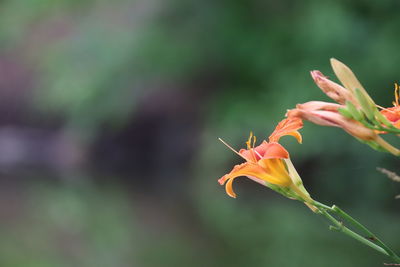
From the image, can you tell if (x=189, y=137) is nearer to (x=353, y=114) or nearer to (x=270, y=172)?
(x=270, y=172)

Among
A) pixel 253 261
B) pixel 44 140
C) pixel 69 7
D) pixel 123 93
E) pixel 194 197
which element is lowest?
pixel 253 261

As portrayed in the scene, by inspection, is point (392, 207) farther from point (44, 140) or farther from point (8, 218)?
point (44, 140)

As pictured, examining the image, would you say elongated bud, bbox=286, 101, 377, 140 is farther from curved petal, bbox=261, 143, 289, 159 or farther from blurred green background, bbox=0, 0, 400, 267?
blurred green background, bbox=0, 0, 400, 267

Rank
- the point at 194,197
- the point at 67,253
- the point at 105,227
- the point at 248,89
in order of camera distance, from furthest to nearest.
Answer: the point at 248,89, the point at 194,197, the point at 105,227, the point at 67,253

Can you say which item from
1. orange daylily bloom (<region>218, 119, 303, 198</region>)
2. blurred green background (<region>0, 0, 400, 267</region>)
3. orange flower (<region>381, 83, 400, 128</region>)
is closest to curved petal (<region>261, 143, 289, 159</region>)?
orange daylily bloom (<region>218, 119, 303, 198</region>)

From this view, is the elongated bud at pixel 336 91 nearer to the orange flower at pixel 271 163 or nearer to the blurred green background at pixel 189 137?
the orange flower at pixel 271 163

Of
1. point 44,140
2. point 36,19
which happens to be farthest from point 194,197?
point 44,140

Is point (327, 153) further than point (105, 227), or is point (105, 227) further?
point (327, 153)
